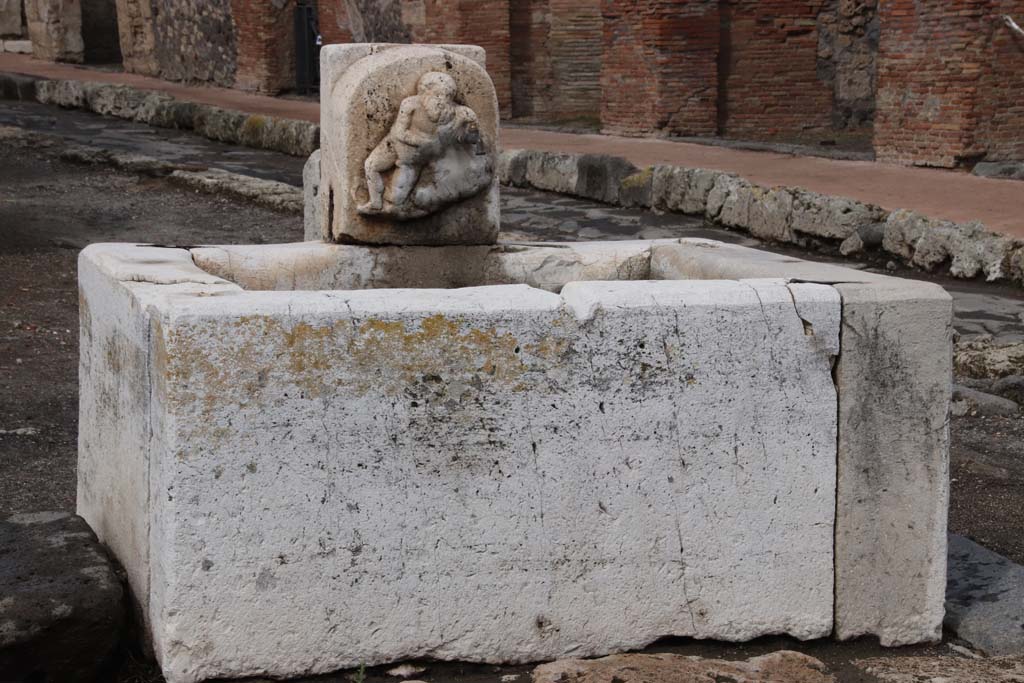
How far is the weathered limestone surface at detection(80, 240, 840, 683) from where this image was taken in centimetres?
288

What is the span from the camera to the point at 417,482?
9.78 feet

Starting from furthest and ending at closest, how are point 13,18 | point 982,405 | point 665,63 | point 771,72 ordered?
point 13,18 < point 771,72 < point 665,63 < point 982,405

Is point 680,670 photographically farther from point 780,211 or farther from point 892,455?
point 780,211

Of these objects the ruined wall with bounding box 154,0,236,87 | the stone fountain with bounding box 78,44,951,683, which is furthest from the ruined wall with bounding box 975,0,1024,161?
the ruined wall with bounding box 154,0,236,87

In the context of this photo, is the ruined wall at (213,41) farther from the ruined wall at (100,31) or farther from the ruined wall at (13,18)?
the ruined wall at (13,18)

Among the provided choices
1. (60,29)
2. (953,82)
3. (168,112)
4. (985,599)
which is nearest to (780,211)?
(953,82)

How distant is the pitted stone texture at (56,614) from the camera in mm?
2908

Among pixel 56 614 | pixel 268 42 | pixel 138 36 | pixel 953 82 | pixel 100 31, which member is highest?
pixel 100 31

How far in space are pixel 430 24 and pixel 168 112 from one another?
3397mm

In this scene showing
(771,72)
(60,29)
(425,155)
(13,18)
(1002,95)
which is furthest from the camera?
(13,18)

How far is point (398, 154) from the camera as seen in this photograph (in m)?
4.03

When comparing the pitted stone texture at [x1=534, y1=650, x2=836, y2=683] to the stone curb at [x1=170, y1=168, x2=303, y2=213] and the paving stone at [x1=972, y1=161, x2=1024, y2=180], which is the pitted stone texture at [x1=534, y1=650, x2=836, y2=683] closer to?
the stone curb at [x1=170, y1=168, x2=303, y2=213]

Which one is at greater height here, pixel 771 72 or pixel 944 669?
pixel 771 72

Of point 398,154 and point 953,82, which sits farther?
point 953,82
